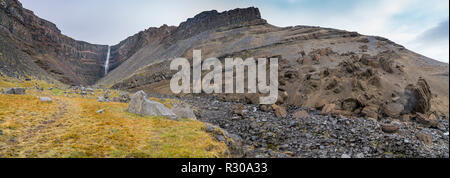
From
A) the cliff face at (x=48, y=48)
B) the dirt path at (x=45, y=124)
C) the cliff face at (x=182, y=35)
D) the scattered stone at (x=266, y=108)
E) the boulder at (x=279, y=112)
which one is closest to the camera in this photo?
the dirt path at (x=45, y=124)

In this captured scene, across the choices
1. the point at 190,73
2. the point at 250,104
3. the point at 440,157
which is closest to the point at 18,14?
the point at 190,73

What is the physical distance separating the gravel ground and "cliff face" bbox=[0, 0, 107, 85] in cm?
5779

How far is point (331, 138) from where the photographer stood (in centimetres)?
1878

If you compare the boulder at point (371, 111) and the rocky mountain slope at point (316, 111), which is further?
the boulder at point (371, 111)

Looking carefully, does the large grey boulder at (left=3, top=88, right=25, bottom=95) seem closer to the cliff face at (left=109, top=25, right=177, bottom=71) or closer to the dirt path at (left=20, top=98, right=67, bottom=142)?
the dirt path at (left=20, top=98, right=67, bottom=142)

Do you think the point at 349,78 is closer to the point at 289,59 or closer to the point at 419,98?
the point at 419,98

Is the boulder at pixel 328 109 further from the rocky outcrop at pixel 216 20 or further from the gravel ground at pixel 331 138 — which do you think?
the rocky outcrop at pixel 216 20

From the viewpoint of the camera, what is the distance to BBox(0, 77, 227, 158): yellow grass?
10.5 m

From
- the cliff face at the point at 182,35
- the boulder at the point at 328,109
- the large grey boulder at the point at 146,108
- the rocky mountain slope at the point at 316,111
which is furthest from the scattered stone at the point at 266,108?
the cliff face at the point at 182,35

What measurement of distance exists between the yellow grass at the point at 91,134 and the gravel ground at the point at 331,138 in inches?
184

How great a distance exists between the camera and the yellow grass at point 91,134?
10485 mm

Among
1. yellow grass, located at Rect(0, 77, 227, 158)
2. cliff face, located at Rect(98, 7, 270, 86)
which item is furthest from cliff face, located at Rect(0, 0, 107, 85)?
yellow grass, located at Rect(0, 77, 227, 158)
